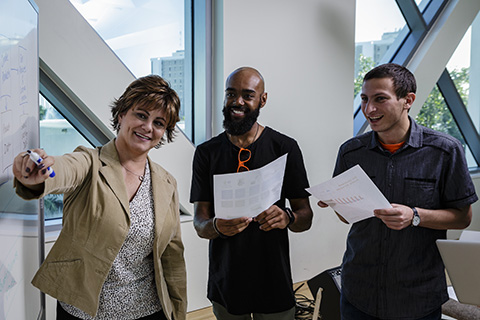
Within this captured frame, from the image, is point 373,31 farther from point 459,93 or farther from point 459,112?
point 459,112

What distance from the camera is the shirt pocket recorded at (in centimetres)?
164

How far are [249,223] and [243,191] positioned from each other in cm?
32

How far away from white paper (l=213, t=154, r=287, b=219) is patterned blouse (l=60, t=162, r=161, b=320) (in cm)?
25

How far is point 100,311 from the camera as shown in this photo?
56.2 inches

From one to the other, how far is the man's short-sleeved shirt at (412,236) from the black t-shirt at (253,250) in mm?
317

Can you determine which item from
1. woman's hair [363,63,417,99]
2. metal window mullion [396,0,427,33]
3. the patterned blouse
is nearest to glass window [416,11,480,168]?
metal window mullion [396,0,427,33]

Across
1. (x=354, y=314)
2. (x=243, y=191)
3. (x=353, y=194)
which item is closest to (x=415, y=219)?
(x=353, y=194)

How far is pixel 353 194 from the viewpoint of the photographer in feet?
4.97

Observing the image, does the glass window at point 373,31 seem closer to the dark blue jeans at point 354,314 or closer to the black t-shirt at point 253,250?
the black t-shirt at point 253,250

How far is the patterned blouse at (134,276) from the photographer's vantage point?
1.43 m

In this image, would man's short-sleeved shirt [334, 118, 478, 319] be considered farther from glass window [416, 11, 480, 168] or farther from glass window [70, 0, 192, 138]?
glass window [416, 11, 480, 168]

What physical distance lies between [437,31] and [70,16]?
368 centimetres

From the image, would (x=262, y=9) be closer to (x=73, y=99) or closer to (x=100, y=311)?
(x=73, y=99)

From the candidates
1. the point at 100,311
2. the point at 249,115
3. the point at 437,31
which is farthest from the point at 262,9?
the point at 100,311
